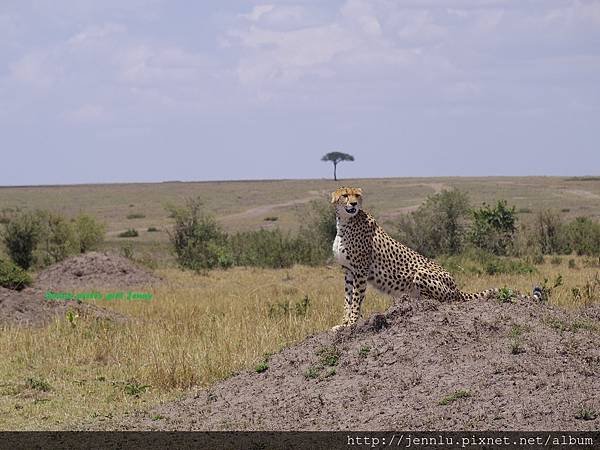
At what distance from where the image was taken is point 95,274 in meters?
19.7

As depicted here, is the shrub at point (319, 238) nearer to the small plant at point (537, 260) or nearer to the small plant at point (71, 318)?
the small plant at point (537, 260)

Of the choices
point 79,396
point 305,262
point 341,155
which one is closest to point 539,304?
point 79,396

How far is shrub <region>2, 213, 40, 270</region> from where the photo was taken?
2411 centimetres

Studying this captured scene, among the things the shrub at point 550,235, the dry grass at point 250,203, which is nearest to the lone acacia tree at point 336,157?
the dry grass at point 250,203

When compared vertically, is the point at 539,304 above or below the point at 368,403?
above

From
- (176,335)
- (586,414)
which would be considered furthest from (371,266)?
(586,414)

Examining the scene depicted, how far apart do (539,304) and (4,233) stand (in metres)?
19.0

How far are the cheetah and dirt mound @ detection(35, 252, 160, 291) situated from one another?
10.3 m

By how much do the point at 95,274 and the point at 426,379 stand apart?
13370 millimetres

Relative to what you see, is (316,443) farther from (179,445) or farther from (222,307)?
(222,307)

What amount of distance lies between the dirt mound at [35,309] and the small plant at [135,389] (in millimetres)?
3624

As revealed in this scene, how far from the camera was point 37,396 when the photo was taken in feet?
30.5

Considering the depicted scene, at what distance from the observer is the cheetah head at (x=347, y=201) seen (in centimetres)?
942

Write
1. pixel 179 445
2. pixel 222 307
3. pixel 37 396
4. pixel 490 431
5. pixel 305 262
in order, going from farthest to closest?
pixel 305 262 < pixel 222 307 < pixel 37 396 < pixel 179 445 < pixel 490 431
